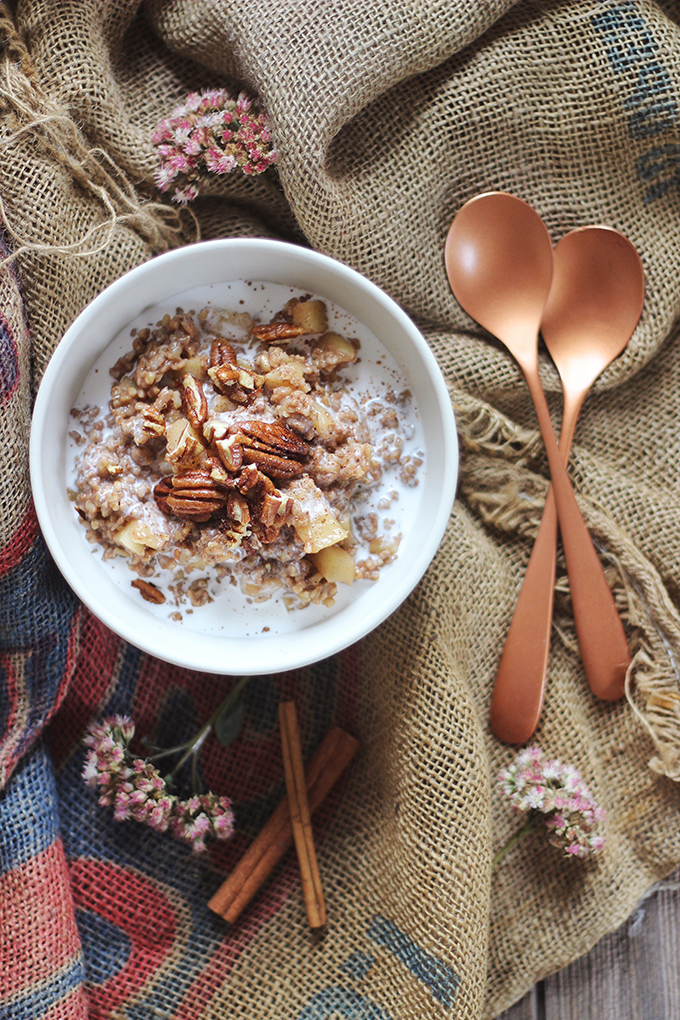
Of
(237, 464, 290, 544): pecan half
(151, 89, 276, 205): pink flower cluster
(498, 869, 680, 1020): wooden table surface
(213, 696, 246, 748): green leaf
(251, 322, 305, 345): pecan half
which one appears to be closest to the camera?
(237, 464, 290, 544): pecan half

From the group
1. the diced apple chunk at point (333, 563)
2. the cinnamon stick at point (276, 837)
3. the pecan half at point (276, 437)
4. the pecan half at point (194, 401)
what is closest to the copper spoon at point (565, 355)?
the cinnamon stick at point (276, 837)

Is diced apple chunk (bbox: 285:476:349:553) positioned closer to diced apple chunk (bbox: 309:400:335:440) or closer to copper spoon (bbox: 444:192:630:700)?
diced apple chunk (bbox: 309:400:335:440)

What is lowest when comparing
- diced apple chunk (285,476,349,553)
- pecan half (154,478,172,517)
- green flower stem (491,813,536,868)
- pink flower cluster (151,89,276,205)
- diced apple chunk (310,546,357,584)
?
green flower stem (491,813,536,868)

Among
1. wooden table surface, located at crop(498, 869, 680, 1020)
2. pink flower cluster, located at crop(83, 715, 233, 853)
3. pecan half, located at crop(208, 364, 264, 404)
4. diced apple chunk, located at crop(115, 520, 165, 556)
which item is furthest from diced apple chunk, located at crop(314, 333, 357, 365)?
wooden table surface, located at crop(498, 869, 680, 1020)

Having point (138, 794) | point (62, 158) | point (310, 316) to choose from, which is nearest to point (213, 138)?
point (62, 158)

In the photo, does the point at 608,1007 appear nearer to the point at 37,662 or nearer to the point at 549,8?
the point at 37,662

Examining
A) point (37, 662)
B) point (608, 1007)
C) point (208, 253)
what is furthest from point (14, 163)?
point (608, 1007)
